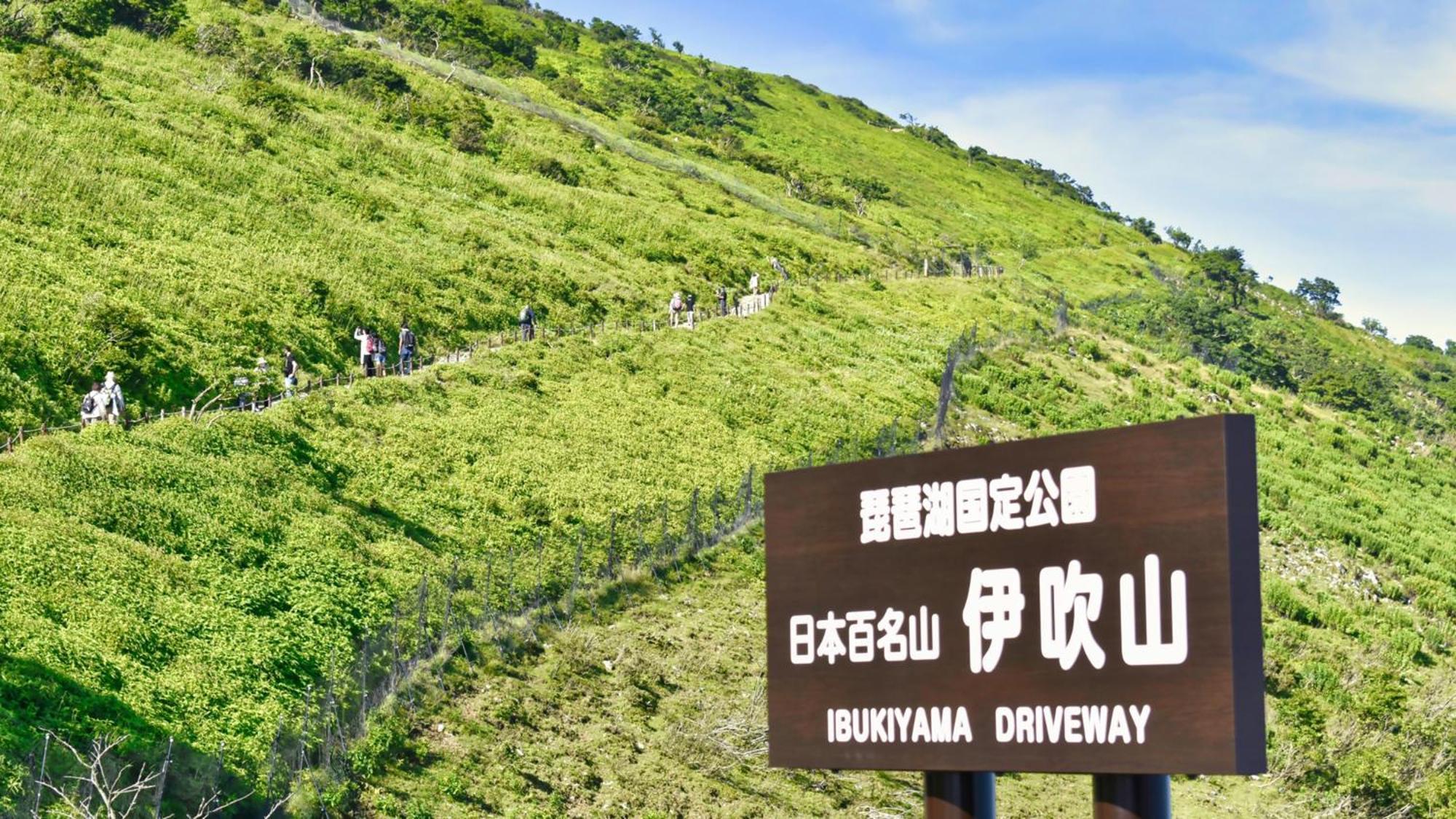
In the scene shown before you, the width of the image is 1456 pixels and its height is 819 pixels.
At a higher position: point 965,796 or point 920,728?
point 920,728

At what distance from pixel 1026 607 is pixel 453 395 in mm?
36556

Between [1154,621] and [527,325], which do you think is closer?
[1154,621]

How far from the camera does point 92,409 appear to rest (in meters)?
37.1

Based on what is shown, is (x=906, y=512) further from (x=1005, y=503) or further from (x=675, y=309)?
(x=675, y=309)

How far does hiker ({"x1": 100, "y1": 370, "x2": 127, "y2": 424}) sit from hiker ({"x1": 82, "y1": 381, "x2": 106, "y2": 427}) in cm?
7

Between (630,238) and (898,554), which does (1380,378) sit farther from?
(898,554)

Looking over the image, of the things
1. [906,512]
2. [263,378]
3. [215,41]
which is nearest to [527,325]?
[263,378]

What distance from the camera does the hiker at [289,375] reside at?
42.7 meters

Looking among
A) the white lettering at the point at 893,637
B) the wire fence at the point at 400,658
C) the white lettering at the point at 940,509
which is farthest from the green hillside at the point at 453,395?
the white lettering at the point at 940,509

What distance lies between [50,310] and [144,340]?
248 cm

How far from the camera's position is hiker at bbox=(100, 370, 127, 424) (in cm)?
3709

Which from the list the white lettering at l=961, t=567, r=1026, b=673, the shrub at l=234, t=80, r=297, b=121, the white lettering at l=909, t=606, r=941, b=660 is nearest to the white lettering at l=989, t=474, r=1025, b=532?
the white lettering at l=961, t=567, r=1026, b=673

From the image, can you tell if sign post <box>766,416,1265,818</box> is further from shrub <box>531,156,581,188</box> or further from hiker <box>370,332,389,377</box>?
shrub <box>531,156,581,188</box>

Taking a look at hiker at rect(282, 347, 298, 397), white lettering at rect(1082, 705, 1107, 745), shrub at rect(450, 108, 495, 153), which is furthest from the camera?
shrub at rect(450, 108, 495, 153)
